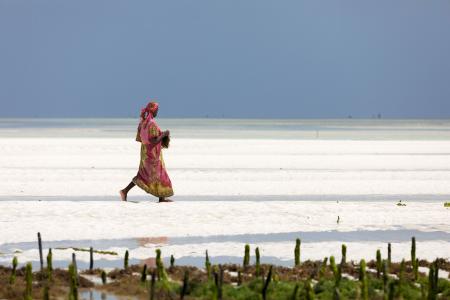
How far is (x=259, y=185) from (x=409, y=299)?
52.8 ft

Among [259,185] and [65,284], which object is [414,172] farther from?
[65,284]

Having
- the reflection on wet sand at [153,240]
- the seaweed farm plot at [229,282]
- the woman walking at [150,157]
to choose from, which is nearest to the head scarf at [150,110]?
the woman walking at [150,157]

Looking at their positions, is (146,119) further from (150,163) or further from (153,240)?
(153,240)

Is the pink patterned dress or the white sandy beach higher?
the pink patterned dress

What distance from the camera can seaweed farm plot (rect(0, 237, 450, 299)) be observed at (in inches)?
375

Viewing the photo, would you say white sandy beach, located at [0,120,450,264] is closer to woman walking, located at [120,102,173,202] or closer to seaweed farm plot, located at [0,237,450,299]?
woman walking, located at [120,102,173,202]

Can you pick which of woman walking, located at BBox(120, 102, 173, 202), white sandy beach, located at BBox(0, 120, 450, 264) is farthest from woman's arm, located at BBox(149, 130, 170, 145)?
white sandy beach, located at BBox(0, 120, 450, 264)

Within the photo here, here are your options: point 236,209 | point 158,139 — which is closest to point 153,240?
point 236,209

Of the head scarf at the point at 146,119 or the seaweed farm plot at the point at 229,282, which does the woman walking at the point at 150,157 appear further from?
the seaweed farm plot at the point at 229,282

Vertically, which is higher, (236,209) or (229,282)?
(229,282)

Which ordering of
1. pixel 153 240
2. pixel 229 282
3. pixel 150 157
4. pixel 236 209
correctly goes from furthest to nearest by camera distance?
pixel 150 157, pixel 236 209, pixel 153 240, pixel 229 282

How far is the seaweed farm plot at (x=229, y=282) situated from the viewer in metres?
9.52

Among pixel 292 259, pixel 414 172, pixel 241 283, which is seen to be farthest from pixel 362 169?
pixel 241 283

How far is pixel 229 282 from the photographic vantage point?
10.5 m
